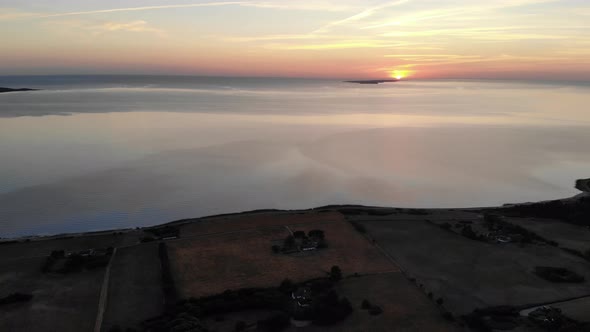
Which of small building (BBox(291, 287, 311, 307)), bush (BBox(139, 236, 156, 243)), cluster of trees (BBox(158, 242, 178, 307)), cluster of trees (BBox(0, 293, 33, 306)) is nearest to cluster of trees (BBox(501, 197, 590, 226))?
small building (BBox(291, 287, 311, 307))

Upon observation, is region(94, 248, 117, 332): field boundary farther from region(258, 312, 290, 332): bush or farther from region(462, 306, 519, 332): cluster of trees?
region(462, 306, 519, 332): cluster of trees

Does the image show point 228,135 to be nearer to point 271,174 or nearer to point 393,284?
point 271,174

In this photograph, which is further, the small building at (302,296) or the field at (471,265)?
the field at (471,265)

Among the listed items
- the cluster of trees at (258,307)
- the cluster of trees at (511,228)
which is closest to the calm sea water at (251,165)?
the cluster of trees at (511,228)

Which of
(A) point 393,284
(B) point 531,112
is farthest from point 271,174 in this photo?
(B) point 531,112

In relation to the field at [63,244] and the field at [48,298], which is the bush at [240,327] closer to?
the field at [48,298]

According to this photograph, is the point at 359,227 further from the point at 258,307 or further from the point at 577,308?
the point at 577,308
